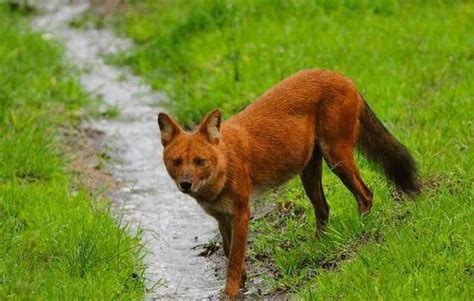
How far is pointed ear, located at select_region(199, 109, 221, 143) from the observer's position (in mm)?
5820

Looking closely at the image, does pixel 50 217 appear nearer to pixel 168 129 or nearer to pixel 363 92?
pixel 168 129

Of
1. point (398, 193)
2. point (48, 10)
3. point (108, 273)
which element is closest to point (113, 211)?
point (108, 273)

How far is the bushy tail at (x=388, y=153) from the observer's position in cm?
633

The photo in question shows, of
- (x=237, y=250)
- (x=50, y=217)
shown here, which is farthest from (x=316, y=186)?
(x=50, y=217)

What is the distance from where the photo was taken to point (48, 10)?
48.9 feet

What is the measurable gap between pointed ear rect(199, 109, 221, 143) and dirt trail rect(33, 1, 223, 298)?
100cm

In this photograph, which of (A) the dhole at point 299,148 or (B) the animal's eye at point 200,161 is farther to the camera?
(A) the dhole at point 299,148

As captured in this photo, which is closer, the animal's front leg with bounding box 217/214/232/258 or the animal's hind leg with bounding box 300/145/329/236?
the animal's front leg with bounding box 217/214/232/258

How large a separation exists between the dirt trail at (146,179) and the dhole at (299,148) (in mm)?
412

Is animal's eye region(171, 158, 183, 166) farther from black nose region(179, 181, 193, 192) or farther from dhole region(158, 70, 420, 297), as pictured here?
dhole region(158, 70, 420, 297)

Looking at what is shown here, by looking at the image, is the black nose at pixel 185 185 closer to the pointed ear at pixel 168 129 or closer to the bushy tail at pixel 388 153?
the pointed ear at pixel 168 129

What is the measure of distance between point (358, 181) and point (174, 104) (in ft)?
13.0

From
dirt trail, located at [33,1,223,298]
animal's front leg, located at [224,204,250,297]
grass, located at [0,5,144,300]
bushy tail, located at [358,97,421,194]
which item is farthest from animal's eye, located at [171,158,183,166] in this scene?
bushy tail, located at [358,97,421,194]

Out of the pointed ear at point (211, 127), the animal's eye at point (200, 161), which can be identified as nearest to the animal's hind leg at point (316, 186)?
the pointed ear at point (211, 127)
